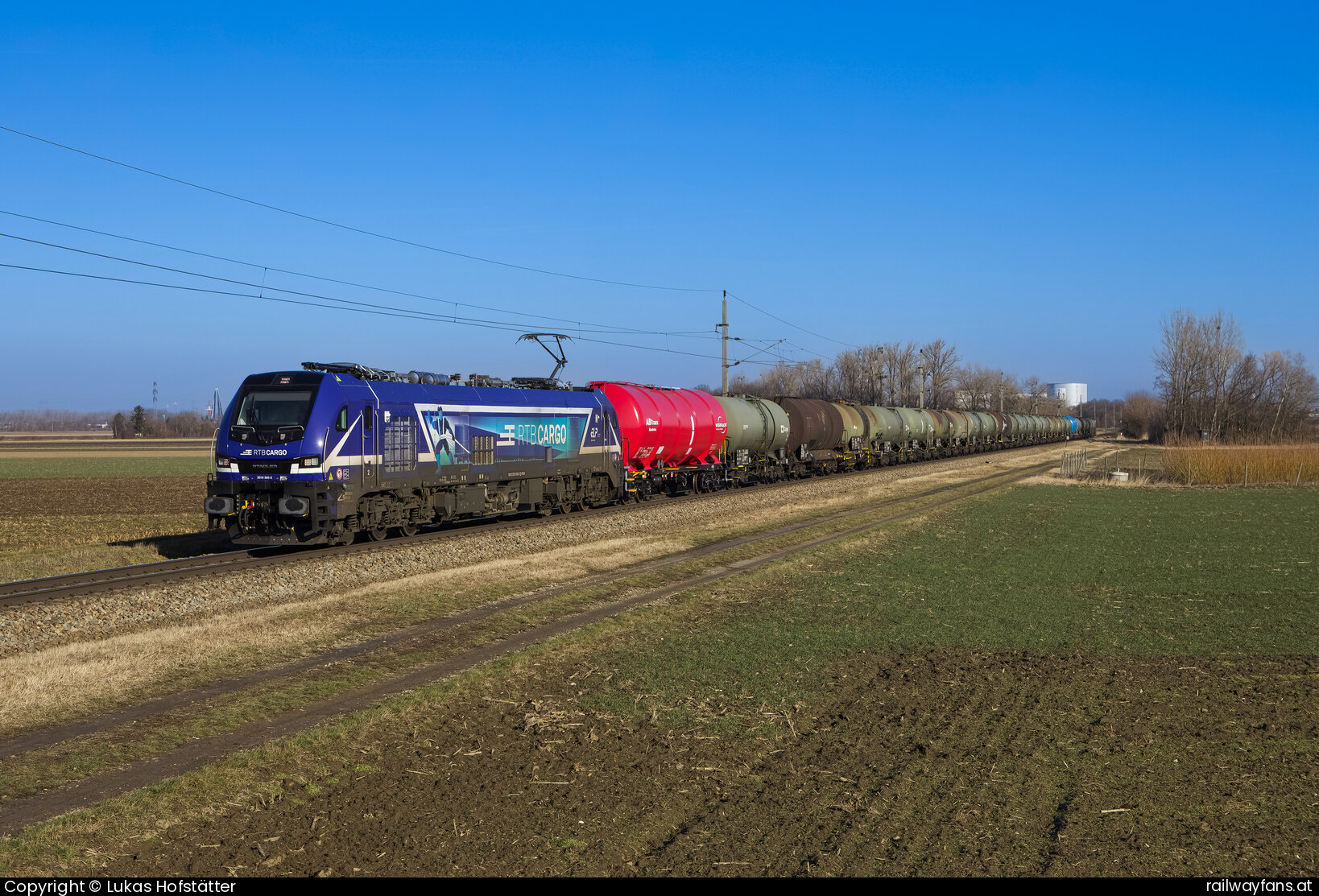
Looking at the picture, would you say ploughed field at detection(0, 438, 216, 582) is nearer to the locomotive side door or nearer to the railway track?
the railway track

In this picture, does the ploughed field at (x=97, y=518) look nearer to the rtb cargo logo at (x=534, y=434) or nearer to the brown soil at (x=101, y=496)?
the brown soil at (x=101, y=496)

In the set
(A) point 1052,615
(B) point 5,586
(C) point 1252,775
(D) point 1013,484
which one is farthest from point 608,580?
(D) point 1013,484

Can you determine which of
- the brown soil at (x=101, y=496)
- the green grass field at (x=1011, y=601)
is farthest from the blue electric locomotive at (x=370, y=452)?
the brown soil at (x=101, y=496)

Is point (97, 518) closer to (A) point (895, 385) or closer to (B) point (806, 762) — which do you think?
(B) point (806, 762)

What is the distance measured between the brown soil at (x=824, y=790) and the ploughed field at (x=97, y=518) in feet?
48.7

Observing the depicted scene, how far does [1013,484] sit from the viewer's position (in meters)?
44.5

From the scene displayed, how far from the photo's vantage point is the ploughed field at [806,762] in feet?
20.4

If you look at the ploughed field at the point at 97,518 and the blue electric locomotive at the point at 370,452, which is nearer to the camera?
the blue electric locomotive at the point at 370,452

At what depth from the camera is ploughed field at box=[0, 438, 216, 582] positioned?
2072 centimetres

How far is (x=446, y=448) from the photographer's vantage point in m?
23.2

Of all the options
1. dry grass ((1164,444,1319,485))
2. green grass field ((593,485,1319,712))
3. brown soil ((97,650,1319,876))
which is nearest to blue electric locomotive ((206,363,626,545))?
green grass field ((593,485,1319,712))

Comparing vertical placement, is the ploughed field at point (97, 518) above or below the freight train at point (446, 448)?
below

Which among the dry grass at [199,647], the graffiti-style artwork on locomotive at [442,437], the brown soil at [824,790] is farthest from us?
the graffiti-style artwork on locomotive at [442,437]
